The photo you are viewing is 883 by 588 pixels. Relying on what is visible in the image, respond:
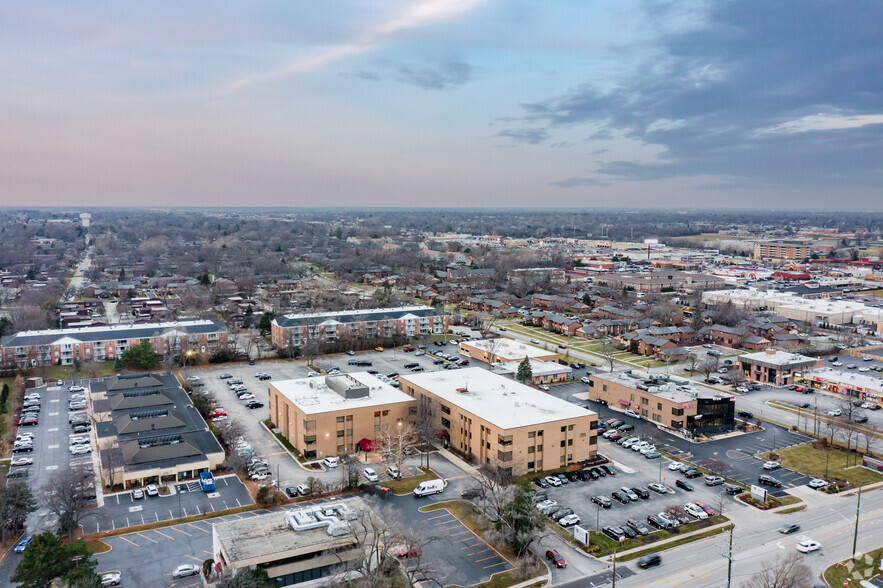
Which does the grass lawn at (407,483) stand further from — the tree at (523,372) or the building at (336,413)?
the tree at (523,372)

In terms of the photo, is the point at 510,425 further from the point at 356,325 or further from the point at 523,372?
the point at 356,325

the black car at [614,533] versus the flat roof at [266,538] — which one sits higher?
the flat roof at [266,538]

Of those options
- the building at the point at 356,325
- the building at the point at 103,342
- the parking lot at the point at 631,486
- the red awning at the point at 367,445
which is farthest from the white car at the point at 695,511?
the building at the point at 103,342

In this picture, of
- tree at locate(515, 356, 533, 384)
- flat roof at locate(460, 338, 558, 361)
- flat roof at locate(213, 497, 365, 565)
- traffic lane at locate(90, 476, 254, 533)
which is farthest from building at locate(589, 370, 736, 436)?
traffic lane at locate(90, 476, 254, 533)

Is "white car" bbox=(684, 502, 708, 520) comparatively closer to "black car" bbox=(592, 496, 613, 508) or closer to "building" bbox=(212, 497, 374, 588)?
"black car" bbox=(592, 496, 613, 508)

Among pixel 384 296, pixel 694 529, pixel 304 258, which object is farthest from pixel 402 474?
pixel 304 258

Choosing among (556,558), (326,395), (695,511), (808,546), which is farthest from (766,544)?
(326,395)
